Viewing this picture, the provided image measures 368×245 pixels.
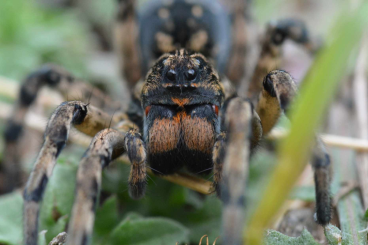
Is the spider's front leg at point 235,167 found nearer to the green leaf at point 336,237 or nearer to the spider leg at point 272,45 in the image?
the green leaf at point 336,237

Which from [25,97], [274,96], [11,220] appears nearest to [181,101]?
[274,96]

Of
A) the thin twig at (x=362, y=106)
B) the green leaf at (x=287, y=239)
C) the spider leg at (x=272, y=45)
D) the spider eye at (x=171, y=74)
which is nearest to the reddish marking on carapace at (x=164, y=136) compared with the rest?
the spider eye at (x=171, y=74)

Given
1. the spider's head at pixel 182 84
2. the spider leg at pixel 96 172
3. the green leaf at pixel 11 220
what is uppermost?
the spider's head at pixel 182 84

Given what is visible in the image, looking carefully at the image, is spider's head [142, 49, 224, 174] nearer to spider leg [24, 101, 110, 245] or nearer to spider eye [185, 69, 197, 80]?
spider eye [185, 69, 197, 80]

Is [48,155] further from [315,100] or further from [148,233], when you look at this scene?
[315,100]

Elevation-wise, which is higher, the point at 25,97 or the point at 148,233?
the point at 25,97

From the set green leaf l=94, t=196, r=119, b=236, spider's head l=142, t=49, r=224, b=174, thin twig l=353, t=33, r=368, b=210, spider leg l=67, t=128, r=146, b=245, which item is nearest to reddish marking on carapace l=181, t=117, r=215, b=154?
spider's head l=142, t=49, r=224, b=174

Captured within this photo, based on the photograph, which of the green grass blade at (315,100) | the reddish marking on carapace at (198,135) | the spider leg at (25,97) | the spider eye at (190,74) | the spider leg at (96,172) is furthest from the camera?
the spider leg at (25,97)
